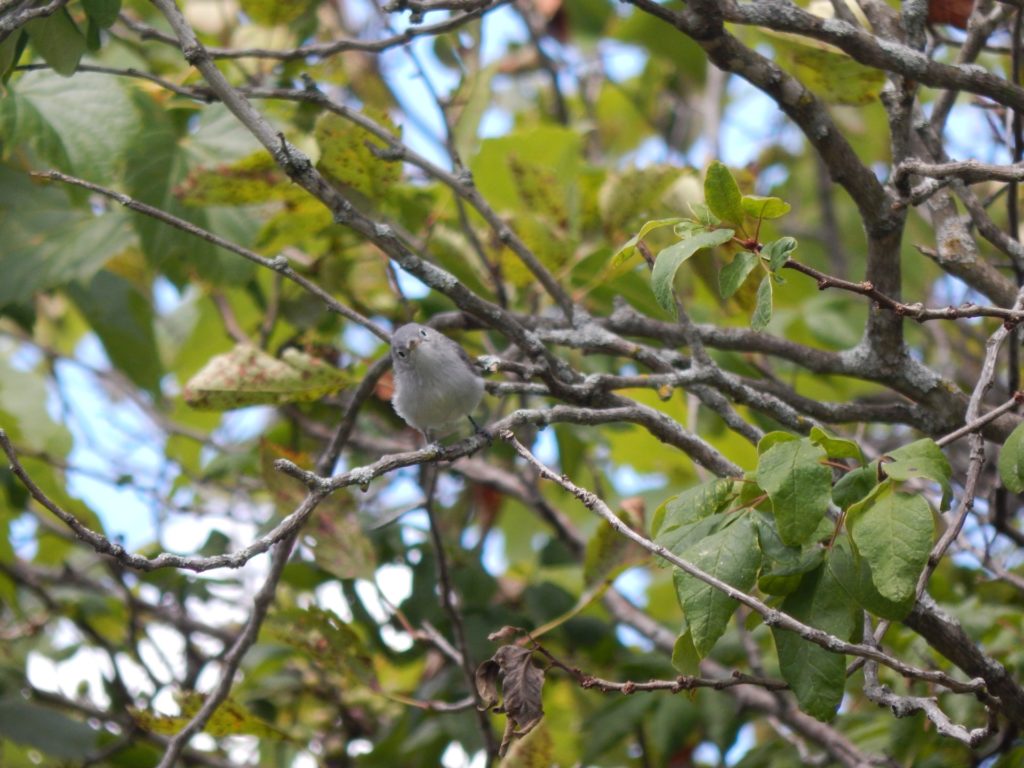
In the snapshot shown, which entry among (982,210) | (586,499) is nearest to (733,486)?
(586,499)

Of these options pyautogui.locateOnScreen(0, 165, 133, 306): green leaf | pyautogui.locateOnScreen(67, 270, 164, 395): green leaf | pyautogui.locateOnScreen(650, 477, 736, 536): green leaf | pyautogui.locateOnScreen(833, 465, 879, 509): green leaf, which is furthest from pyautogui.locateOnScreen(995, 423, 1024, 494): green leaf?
pyautogui.locateOnScreen(67, 270, 164, 395): green leaf

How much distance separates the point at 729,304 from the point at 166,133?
170 centimetres

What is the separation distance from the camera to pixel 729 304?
3.24 m

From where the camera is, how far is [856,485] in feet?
5.98

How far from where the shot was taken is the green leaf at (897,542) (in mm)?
→ 1631

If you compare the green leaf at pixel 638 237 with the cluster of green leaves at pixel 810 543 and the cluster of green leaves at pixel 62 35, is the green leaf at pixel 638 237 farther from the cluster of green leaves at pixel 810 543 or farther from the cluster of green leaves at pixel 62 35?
the cluster of green leaves at pixel 62 35

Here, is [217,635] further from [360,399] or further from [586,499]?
[586,499]

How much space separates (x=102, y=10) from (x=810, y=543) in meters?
1.78

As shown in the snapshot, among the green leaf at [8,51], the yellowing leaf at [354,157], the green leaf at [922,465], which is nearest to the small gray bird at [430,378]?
the yellowing leaf at [354,157]

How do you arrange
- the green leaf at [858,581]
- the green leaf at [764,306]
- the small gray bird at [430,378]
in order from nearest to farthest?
the green leaf at [858,581] < the green leaf at [764,306] < the small gray bird at [430,378]

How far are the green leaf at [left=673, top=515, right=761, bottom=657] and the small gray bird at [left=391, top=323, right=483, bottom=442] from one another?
1.17 m

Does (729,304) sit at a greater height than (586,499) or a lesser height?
greater

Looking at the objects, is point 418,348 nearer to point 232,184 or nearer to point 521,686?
point 232,184

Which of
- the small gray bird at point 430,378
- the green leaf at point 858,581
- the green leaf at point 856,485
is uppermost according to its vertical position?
the small gray bird at point 430,378
